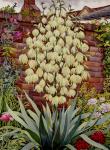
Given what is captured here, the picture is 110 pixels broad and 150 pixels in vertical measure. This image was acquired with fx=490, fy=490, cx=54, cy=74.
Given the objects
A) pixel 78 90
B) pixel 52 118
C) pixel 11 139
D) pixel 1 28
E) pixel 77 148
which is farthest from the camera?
pixel 78 90

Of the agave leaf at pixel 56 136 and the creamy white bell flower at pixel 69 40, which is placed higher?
the creamy white bell flower at pixel 69 40

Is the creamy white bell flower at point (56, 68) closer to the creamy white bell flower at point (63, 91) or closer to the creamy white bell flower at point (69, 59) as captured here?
the creamy white bell flower at point (69, 59)

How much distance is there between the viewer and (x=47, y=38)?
5805 mm

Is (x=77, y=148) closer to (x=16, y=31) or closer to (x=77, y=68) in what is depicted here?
(x=77, y=68)

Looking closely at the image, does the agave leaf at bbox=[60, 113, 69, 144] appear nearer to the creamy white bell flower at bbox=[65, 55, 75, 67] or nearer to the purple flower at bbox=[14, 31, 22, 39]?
the creamy white bell flower at bbox=[65, 55, 75, 67]

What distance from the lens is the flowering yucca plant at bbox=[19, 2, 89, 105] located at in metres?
5.70

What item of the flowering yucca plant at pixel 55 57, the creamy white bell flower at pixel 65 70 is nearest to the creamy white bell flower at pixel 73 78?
the flowering yucca plant at pixel 55 57

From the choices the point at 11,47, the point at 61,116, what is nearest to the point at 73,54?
the point at 61,116

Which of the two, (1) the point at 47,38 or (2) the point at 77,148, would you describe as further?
(1) the point at 47,38

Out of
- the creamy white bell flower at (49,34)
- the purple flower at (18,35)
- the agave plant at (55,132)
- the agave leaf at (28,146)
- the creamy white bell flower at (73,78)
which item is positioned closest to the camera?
the agave leaf at (28,146)

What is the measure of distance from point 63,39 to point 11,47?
1643 mm

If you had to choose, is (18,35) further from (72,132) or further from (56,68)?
(72,132)

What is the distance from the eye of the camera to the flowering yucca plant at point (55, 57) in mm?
5699

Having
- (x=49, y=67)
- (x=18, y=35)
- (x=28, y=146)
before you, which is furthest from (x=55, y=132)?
(x=18, y=35)
